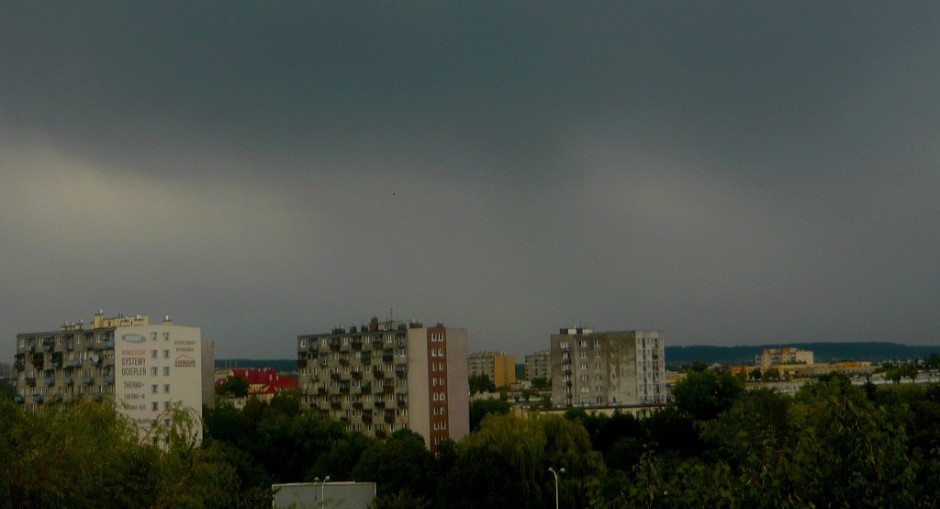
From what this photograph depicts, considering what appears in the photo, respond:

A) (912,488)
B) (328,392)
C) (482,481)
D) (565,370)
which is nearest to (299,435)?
(328,392)

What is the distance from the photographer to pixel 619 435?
82.2 meters

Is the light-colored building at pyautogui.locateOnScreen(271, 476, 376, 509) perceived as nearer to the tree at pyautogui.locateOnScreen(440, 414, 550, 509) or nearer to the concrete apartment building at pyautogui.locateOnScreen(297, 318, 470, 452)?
the tree at pyautogui.locateOnScreen(440, 414, 550, 509)

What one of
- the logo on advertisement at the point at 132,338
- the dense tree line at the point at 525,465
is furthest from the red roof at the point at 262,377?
the dense tree line at the point at 525,465

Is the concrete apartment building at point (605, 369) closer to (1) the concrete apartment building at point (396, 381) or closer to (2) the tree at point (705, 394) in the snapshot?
(1) the concrete apartment building at point (396, 381)

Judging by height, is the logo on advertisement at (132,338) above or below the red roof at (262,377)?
above

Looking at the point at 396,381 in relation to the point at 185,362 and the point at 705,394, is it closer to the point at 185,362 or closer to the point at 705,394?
the point at 185,362

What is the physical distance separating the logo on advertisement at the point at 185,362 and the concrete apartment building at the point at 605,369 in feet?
167

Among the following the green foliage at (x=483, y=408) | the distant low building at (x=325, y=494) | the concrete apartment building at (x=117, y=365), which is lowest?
the green foliage at (x=483, y=408)

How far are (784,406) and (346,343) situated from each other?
38206mm

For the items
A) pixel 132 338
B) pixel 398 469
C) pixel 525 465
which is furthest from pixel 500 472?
pixel 132 338

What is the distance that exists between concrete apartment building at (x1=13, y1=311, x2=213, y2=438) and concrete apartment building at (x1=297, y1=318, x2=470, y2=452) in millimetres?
12766

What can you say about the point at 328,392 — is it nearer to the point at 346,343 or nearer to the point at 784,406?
the point at 346,343

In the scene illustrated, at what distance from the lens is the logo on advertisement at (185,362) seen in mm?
80312

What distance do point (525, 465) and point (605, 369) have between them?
63646 mm
